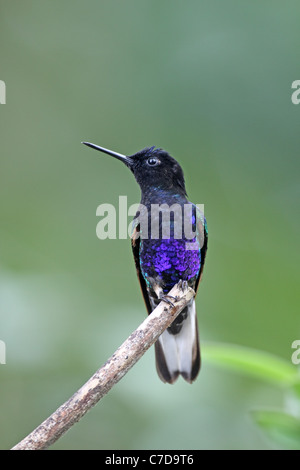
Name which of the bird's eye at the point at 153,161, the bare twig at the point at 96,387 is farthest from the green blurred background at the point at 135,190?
the bare twig at the point at 96,387

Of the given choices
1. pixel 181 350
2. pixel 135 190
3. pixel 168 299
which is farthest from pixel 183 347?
pixel 135 190

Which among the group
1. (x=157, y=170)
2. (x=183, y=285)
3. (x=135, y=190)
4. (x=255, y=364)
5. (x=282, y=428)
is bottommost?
(x=282, y=428)

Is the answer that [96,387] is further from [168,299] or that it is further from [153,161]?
[153,161]

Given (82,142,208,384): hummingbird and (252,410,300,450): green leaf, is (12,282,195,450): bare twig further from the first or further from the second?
(82,142,208,384): hummingbird

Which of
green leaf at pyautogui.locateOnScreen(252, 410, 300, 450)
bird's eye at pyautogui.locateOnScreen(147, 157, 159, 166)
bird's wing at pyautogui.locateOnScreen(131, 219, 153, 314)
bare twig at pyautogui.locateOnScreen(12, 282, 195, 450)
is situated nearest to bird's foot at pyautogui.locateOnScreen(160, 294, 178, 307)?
bare twig at pyautogui.locateOnScreen(12, 282, 195, 450)

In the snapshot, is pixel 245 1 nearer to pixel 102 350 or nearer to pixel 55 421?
pixel 102 350
